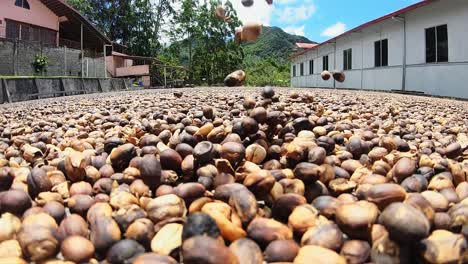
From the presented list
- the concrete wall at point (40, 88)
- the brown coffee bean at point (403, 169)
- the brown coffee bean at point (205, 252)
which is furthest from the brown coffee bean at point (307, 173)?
the concrete wall at point (40, 88)

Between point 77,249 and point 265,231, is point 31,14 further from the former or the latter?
point 265,231

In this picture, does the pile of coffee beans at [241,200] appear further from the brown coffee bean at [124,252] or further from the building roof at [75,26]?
the building roof at [75,26]

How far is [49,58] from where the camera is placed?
1578 centimetres

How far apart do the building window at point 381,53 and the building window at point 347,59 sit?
203 centimetres

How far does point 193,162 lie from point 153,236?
48 cm

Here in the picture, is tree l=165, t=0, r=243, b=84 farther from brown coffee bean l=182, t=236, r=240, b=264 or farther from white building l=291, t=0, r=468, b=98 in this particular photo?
brown coffee bean l=182, t=236, r=240, b=264

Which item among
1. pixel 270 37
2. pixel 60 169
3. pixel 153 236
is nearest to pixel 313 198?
pixel 153 236

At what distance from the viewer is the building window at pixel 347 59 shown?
14.9 metres

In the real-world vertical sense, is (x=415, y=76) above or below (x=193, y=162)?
above

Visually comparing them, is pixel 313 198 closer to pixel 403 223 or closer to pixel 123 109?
pixel 403 223

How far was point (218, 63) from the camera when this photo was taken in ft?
106

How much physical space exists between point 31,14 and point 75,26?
3.37 metres

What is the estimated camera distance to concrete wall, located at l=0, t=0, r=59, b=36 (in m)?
16.9

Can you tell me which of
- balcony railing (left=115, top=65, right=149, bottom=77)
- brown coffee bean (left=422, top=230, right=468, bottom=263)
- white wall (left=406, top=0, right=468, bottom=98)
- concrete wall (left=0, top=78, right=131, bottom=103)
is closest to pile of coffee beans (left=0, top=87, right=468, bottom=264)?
brown coffee bean (left=422, top=230, right=468, bottom=263)
